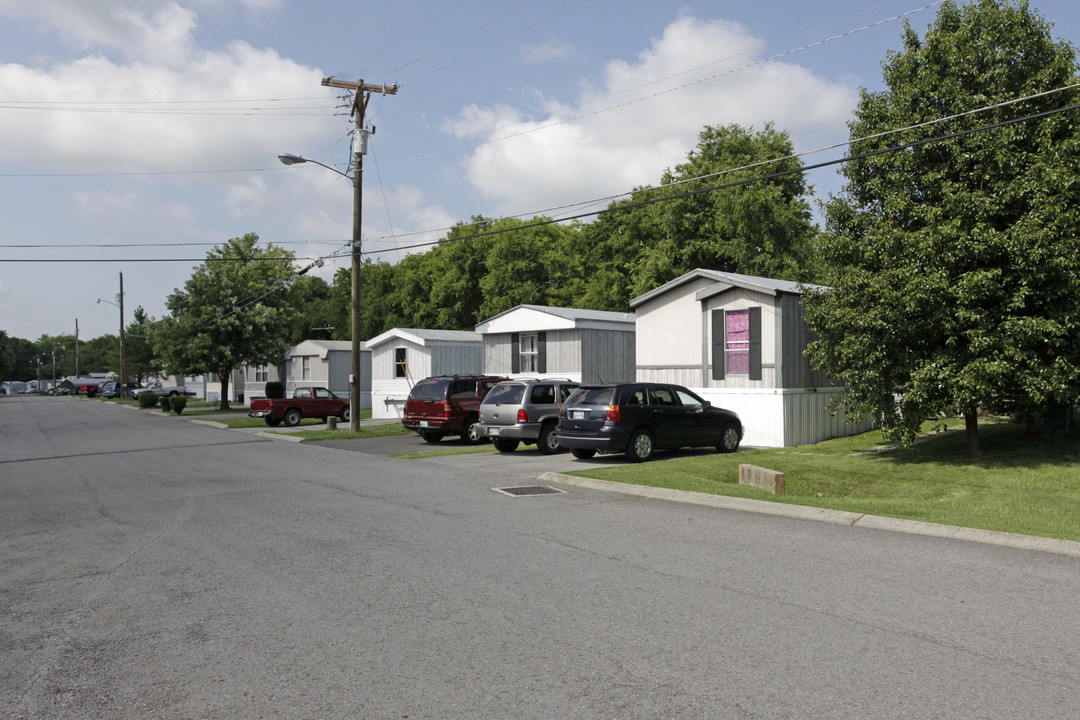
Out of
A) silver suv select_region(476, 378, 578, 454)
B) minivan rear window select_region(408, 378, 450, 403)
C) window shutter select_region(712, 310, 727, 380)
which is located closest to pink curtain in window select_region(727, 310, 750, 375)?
window shutter select_region(712, 310, 727, 380)

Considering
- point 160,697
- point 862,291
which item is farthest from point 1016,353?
point 160,697

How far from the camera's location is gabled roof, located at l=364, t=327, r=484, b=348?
105ft

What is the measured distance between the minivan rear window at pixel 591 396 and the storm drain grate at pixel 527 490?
351 centimetres

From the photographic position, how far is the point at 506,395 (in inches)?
749

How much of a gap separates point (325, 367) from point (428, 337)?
10.7 metres

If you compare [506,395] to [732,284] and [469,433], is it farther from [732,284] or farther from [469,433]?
[732,284]

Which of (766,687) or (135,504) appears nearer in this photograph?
(766,687)

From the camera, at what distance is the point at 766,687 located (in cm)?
445

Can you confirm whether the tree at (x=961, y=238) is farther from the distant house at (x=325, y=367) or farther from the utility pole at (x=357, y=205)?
the distant house at (x=325, y=367)

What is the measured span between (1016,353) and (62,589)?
13.3 m

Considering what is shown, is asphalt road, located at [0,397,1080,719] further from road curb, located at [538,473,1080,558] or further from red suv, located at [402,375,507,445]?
red suv, located at [402,375,507,445]

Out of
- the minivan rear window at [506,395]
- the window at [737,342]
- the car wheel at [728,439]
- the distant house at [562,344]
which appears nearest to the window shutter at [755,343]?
the window at [737,342]

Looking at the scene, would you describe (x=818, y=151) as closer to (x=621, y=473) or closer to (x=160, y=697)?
(x=621, y=473)

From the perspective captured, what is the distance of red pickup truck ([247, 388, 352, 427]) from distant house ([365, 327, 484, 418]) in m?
1.78
